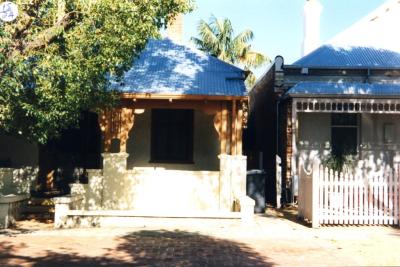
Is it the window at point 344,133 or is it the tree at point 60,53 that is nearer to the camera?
the tree at point 60,53

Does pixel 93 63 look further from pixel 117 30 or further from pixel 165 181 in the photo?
pixel 165 181

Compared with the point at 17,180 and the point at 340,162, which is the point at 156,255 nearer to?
the point at 17,180

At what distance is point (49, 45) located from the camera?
851 centimetres

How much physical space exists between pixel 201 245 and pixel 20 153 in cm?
789

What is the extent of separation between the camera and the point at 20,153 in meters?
14.2

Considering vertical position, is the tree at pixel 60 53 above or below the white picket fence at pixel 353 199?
above

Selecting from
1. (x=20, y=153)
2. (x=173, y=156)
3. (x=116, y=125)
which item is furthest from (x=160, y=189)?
(x=20, y=153)

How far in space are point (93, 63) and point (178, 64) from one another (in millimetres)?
5509

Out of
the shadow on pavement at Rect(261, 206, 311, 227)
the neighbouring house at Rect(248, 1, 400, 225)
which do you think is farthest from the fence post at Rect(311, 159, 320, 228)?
the neighbouring house at Rect(248, 1, 400, 225)

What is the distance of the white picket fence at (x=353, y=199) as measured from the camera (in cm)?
1046

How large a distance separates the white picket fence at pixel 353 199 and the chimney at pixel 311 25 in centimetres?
1208

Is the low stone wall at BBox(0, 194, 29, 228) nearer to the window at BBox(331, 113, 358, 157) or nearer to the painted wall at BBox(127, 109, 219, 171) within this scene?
the painted wall at BBox(127, 109, 219, 171)

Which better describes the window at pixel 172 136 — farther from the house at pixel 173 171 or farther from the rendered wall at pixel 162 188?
the rendered wall at pixel 162 188

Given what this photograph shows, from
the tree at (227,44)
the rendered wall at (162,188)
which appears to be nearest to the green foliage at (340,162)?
the rendered wall at (162,188)
